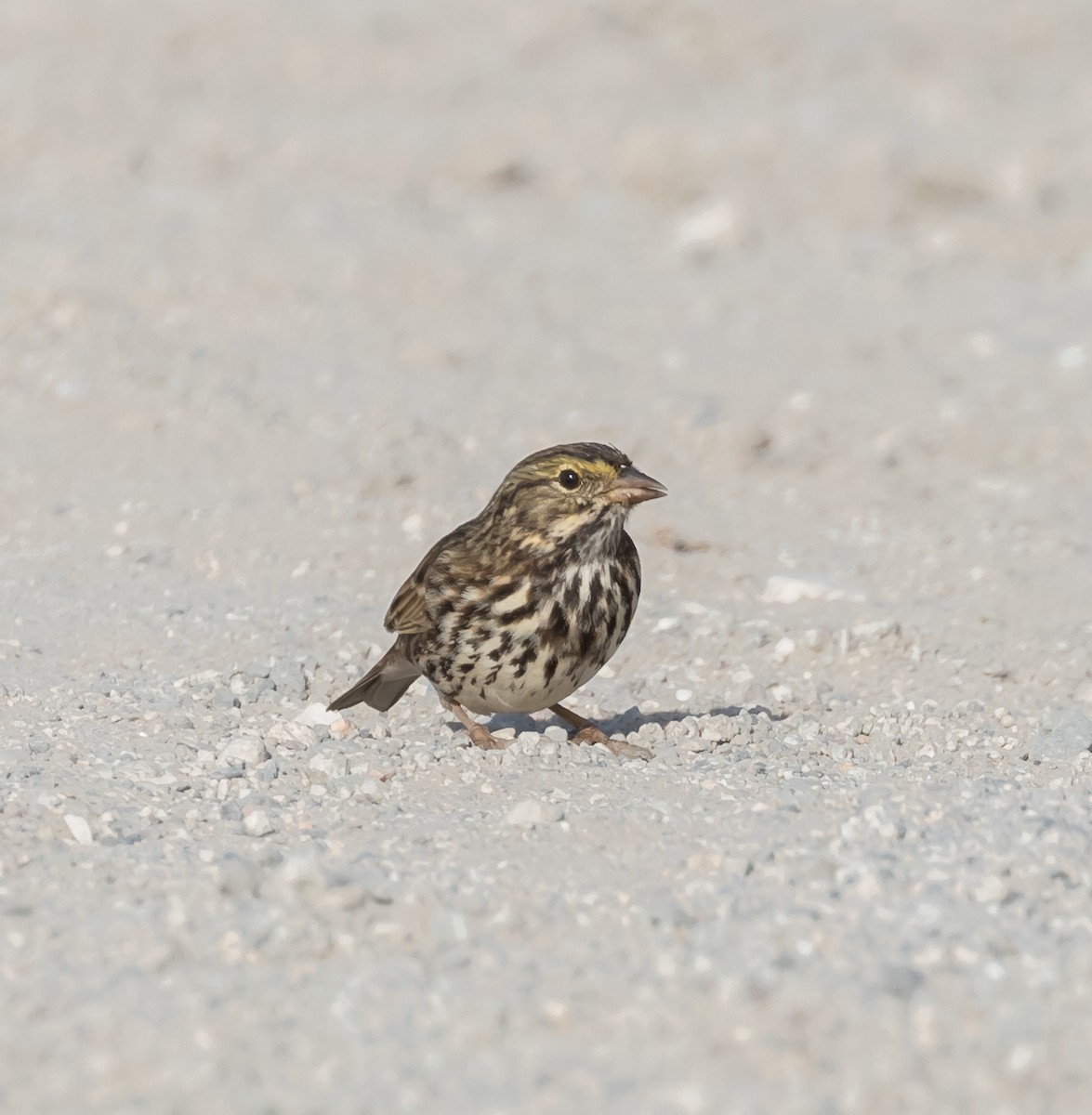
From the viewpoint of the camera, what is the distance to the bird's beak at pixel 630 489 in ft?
21.7

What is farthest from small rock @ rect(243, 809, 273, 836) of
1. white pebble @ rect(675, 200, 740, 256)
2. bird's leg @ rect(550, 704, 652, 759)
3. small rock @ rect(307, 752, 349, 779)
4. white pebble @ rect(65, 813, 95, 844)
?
white pebble @ rect(675, 200, 740, 256)

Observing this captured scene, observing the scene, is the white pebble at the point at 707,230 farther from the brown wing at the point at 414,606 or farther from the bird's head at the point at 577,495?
the bird's head at the point at 577,495

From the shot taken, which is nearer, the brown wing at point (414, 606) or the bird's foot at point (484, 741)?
the bird's foot at point (484, 741)

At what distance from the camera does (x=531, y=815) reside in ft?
18.9

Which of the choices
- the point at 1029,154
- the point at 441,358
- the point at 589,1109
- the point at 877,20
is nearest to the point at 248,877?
the point at 589,1109

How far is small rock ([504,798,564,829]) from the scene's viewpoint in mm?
5762

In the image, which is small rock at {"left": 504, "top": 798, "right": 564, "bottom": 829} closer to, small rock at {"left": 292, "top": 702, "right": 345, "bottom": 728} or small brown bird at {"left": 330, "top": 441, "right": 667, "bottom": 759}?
small brown bird at {"left": 330, "top": 441, "right": 667, "bottom": 759}

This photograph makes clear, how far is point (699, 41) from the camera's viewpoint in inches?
808

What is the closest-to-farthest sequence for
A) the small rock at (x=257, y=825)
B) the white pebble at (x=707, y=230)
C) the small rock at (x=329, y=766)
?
the small rock at (x=257, y=825) < the small rock at (x=329, y=766) < the white pebble at (x=707, y=230)

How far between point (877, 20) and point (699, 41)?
2250mm

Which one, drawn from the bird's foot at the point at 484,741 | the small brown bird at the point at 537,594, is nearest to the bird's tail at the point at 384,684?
the small brown bird at the point at 537,594

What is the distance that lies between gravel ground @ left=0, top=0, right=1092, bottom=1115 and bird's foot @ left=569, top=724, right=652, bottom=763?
0.10 m

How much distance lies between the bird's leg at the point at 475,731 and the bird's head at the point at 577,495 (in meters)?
0.65

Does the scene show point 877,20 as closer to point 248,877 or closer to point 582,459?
point 582,459
